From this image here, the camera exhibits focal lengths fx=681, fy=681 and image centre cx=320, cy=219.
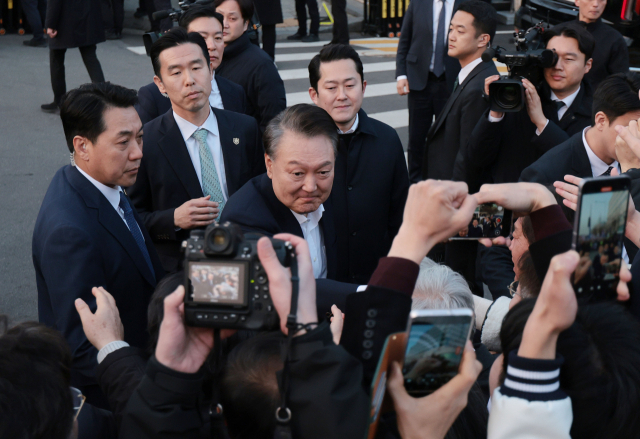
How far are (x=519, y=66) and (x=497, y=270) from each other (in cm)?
162

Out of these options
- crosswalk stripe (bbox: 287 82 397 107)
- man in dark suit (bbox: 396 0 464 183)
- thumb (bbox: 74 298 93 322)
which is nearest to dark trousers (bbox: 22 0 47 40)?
crosswalk stripe (bbox: 287 82 397 107)

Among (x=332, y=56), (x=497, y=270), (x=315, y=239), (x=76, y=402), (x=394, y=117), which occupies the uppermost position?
(x=332, y=56)

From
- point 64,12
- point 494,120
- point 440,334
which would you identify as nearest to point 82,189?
point 440,334

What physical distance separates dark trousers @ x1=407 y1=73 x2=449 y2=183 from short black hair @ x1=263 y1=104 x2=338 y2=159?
362 centimetres

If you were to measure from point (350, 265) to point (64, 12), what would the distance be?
20.2 ft

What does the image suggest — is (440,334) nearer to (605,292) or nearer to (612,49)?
(605,292)

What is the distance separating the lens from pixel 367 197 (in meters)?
3.63

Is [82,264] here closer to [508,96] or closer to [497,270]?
[497,270]

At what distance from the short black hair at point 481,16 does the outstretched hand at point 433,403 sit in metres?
3.82

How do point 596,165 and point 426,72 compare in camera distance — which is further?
point 426,72

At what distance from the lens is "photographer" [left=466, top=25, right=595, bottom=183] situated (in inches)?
167

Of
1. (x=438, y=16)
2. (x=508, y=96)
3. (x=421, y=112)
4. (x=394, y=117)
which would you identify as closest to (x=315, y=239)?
(x=508, y=96)

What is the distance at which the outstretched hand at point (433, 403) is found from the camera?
1641 mm

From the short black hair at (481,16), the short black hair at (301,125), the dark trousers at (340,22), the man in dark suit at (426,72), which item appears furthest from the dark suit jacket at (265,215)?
the dark trousers at (340,22)
